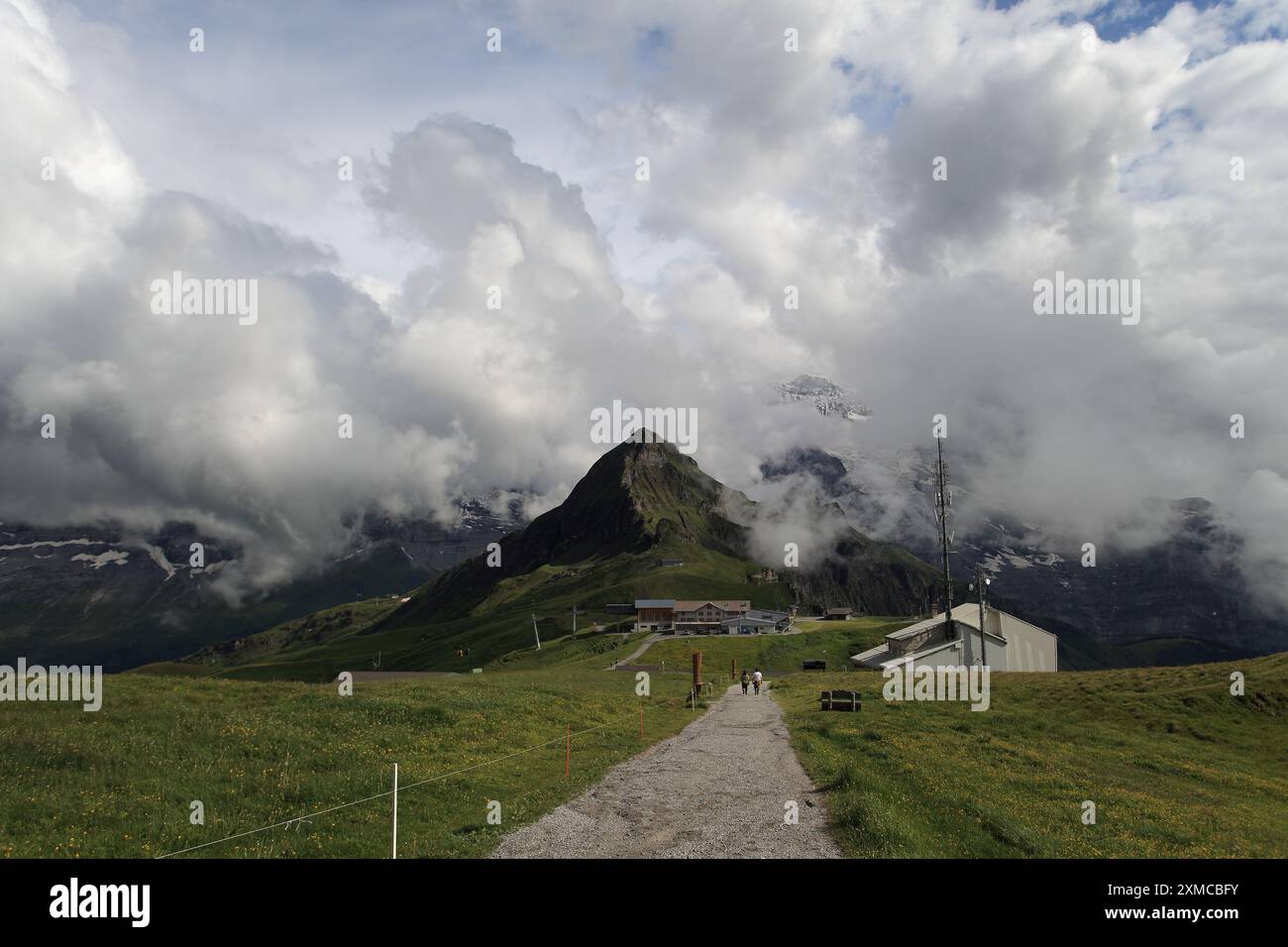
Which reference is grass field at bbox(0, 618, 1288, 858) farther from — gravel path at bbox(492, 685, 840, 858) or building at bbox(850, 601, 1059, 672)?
building at bbox(850, 601, 1059, 672)

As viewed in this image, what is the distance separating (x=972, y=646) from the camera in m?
96.4

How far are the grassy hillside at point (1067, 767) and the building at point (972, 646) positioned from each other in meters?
24.1

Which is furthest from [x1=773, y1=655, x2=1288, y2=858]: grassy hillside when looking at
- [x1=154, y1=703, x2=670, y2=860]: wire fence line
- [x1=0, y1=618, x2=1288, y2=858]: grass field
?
[x1=154, y1=703, x2=670, y2=860]: wire fence line

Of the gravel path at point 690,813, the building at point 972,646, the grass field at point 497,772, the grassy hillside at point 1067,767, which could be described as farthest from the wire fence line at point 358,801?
the building at point 972,646

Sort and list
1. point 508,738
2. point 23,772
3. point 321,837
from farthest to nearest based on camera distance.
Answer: point 508,738, point 23,772, point 321,837

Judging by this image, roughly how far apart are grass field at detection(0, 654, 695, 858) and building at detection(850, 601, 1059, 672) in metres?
67.2

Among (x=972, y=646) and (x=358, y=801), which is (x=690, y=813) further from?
(x=972, y=646)

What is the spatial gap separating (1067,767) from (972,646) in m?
66.4

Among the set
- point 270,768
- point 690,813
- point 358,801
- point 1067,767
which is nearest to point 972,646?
point 1067,767
